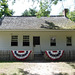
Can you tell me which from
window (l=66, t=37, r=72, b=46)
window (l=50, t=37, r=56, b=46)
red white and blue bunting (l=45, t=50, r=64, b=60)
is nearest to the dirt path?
red white and blue bunting (l=45, t=50, r=64, b=60)

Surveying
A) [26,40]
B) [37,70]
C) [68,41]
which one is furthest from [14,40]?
[37,70]

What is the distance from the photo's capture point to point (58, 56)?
942 centimetres

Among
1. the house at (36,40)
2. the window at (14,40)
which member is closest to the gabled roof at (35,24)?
the house at (36,40)

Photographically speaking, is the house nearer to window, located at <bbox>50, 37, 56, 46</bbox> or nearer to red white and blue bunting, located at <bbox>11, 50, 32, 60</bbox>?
window, located at <bbox>50, 37, 56, 46</bbox>

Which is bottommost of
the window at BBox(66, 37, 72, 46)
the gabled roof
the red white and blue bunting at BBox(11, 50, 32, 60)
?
the red white and blue bunting at BBox(11, 50, 32, 60)

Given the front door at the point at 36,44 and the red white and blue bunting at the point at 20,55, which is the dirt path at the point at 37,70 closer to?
the red white and blue bunting at the point at 20,55

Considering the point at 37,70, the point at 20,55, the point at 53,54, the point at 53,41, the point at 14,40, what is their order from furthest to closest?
the point at 53,41, the point at 14,40, the point at 53,54, the point at 20,55, the point at 37,70

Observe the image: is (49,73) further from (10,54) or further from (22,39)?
(22,39)

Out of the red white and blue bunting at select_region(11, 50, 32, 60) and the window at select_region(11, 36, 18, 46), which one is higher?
the window at select_region(11, 36, 18, 46)

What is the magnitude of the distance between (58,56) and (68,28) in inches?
170

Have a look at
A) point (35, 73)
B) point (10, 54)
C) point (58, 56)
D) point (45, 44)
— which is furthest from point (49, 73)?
point (45, 44)

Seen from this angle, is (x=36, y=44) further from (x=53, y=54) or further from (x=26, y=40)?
(x=53, y=54)

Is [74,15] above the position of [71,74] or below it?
above

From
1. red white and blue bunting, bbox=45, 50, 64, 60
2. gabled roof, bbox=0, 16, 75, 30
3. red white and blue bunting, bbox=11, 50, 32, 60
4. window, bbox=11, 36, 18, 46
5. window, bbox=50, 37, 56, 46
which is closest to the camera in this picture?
red white and blue bunting, bbox=11, 50, 32, 60
